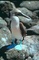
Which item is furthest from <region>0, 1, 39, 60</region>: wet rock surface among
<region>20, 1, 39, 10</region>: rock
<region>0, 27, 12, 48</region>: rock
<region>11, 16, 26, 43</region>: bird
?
<region>20, 1, 39, 10</region>: rock

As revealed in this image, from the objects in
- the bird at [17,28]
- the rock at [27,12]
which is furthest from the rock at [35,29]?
the bird at [17,28]

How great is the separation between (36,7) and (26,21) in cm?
140

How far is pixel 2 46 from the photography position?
405 centimetres

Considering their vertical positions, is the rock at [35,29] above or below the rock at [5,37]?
below

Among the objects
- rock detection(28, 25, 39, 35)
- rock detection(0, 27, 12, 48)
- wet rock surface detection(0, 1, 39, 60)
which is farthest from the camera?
rock detection(28, 25, 39, 35)

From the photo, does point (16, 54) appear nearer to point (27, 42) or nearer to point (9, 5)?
point (27, 42)

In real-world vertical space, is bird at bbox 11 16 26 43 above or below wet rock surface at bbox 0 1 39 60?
above

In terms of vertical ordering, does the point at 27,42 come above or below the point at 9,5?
below

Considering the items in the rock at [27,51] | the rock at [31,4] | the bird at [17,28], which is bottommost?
the rock at [27,51]

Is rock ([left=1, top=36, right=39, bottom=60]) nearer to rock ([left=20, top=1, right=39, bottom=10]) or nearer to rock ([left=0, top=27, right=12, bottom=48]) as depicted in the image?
rock ([left=0, top=27, right=12, bottom=48])

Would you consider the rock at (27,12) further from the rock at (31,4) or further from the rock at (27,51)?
the rock at (27,51)

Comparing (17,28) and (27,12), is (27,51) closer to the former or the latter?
(17,28)

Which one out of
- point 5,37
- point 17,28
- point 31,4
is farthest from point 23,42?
point 31,4

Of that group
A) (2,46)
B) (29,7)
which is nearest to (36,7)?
(29,7)
